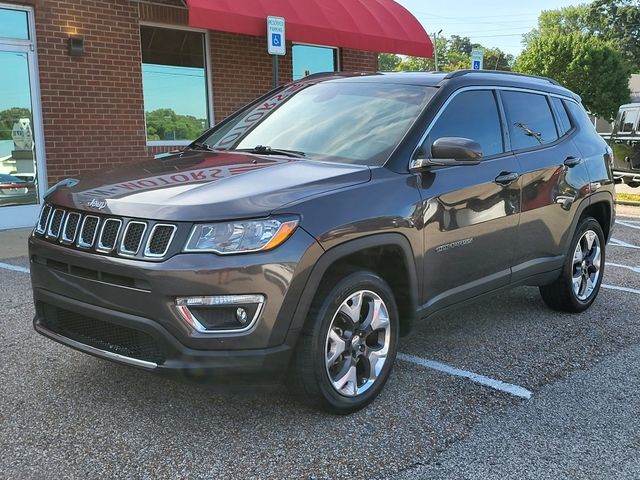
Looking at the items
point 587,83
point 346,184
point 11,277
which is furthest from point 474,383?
point 587,83

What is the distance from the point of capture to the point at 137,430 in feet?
10.7

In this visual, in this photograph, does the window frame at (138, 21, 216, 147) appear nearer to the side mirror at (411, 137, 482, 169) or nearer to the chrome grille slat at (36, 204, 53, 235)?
the chrome grille slat at (36, 204, 53, 235)

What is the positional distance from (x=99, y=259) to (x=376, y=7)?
377 inches

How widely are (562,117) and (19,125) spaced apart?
6.97m

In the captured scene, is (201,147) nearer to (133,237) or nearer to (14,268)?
(133,237)

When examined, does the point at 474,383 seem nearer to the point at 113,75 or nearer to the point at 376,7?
the point at 113,75

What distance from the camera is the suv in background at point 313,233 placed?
296 centimetres

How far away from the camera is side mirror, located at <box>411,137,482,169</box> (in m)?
3.67

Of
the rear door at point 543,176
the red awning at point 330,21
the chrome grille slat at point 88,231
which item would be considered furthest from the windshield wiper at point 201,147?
the red awning at point 330,21

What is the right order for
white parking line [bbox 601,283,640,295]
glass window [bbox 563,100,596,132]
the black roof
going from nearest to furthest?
the black roof
glass window [bbox 563,100,596,132]
white parking line [bbox 601,283,640,295]

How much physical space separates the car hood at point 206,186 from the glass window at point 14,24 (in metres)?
5.82

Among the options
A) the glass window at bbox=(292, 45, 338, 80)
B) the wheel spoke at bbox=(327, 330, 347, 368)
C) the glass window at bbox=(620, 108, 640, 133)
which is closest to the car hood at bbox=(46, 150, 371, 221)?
the wheel spoke at bbox=(327, 330, 347, 368)

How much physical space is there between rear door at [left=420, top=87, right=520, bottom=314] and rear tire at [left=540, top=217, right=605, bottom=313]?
3.24 ft

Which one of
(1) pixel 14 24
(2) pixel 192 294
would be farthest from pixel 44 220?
(1) pixel 14 24
